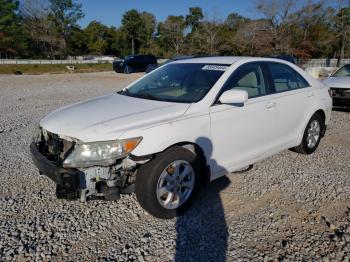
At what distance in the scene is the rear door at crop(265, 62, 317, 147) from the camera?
4.06 m

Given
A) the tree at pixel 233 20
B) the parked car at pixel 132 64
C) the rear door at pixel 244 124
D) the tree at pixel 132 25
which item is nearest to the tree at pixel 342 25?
the tree at pixel 233 20

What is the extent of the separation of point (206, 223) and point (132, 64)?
80.9ft

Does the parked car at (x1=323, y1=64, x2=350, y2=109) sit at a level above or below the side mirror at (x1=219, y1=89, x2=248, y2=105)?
below

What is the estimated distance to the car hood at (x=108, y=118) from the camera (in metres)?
2.76

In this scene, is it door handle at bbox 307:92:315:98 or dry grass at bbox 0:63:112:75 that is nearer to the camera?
door handle at bbox 307:92:315:98

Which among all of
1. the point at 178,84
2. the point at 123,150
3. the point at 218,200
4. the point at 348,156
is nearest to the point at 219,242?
the point at 218,200

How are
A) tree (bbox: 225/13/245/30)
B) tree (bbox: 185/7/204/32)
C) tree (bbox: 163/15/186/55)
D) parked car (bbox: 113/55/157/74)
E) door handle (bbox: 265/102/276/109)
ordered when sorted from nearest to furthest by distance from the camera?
door handle (bbox: 265/102/276/109) < parked car (bbox: 113/55/157/74) < tree (bbox: 225/13/245/30) < tree (bbox: 163/15/186/55) < tree (bbox: 185/7/204/32)

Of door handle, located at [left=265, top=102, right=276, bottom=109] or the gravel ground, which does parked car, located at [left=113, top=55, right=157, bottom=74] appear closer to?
the gravel ground

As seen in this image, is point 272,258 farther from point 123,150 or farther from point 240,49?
point 240,49

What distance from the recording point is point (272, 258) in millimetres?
2545

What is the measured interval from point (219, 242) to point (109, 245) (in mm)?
991

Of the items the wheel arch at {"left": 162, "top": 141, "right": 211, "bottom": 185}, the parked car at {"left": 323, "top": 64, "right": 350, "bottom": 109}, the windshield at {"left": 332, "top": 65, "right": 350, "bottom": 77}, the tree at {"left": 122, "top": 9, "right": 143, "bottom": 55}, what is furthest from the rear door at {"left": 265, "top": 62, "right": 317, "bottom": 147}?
the tree at {"left": 122, "top": 9, "right": 143, "bottom": 55}

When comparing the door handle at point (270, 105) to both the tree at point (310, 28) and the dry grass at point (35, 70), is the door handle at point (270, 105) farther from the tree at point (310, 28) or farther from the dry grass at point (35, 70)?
the tree at point (310, 28)

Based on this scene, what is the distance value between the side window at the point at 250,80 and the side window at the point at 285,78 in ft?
0.82
